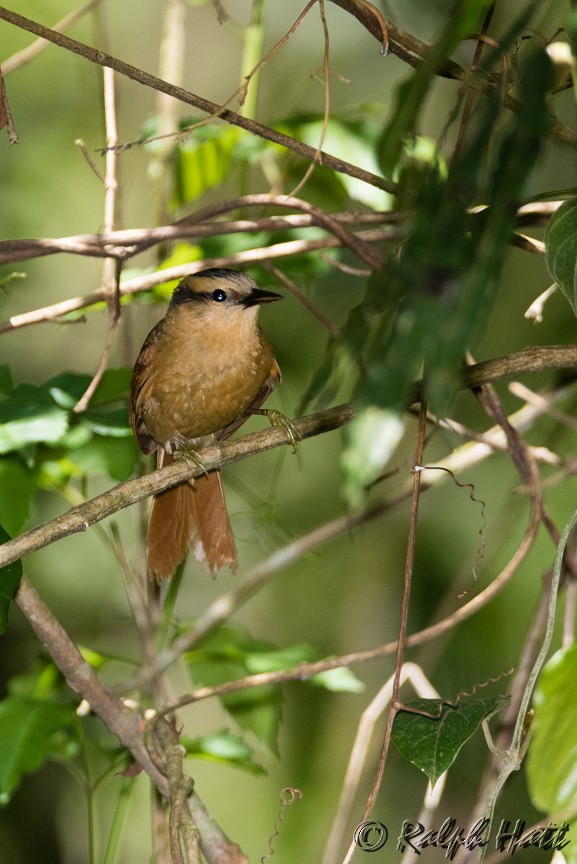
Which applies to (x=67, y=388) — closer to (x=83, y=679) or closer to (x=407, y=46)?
(x=83, y=679)

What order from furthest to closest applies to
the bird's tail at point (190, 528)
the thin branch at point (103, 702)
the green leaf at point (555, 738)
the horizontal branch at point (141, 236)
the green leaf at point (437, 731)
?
the bird's tail at point (190, 528) < the horizontal branch at point (141, 236) < the thin branch at point (103, 702) < the green leaf at point (437, 731) < the green leaf at point (555, 738)

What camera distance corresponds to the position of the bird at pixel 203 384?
2.80 m

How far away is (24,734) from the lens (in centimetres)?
206

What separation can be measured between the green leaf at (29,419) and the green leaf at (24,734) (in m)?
0.60

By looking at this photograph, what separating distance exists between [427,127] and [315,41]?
0.80 m

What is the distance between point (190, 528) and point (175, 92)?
136 cm

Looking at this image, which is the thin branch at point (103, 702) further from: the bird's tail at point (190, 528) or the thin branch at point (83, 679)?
the bird's tail at point (190, 528)

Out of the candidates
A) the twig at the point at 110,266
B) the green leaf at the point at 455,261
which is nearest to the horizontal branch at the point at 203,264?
the twig at the point at 110,266


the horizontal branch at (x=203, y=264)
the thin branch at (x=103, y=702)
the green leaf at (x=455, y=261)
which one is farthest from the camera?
the horizontal branch at (x=203, y=264)

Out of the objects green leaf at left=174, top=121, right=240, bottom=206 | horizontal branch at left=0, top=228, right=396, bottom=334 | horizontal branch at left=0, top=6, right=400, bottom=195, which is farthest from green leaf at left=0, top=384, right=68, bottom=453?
green leaf at left=174, top=121, right=240, bottom=206

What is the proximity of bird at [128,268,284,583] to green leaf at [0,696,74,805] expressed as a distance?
729 millimetres

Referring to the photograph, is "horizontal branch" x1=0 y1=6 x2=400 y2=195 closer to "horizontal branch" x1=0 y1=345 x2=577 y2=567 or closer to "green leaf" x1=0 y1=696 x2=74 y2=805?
"horizontal branch" x1=0 y1=345 x2=577 y2=567

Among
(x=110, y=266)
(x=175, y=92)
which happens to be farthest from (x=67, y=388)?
(x=175, y=92)

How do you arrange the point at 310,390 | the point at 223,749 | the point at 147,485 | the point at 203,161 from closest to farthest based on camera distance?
the point at 310,390
the point at 147,485
the point at 223,749
the point at 203,161
